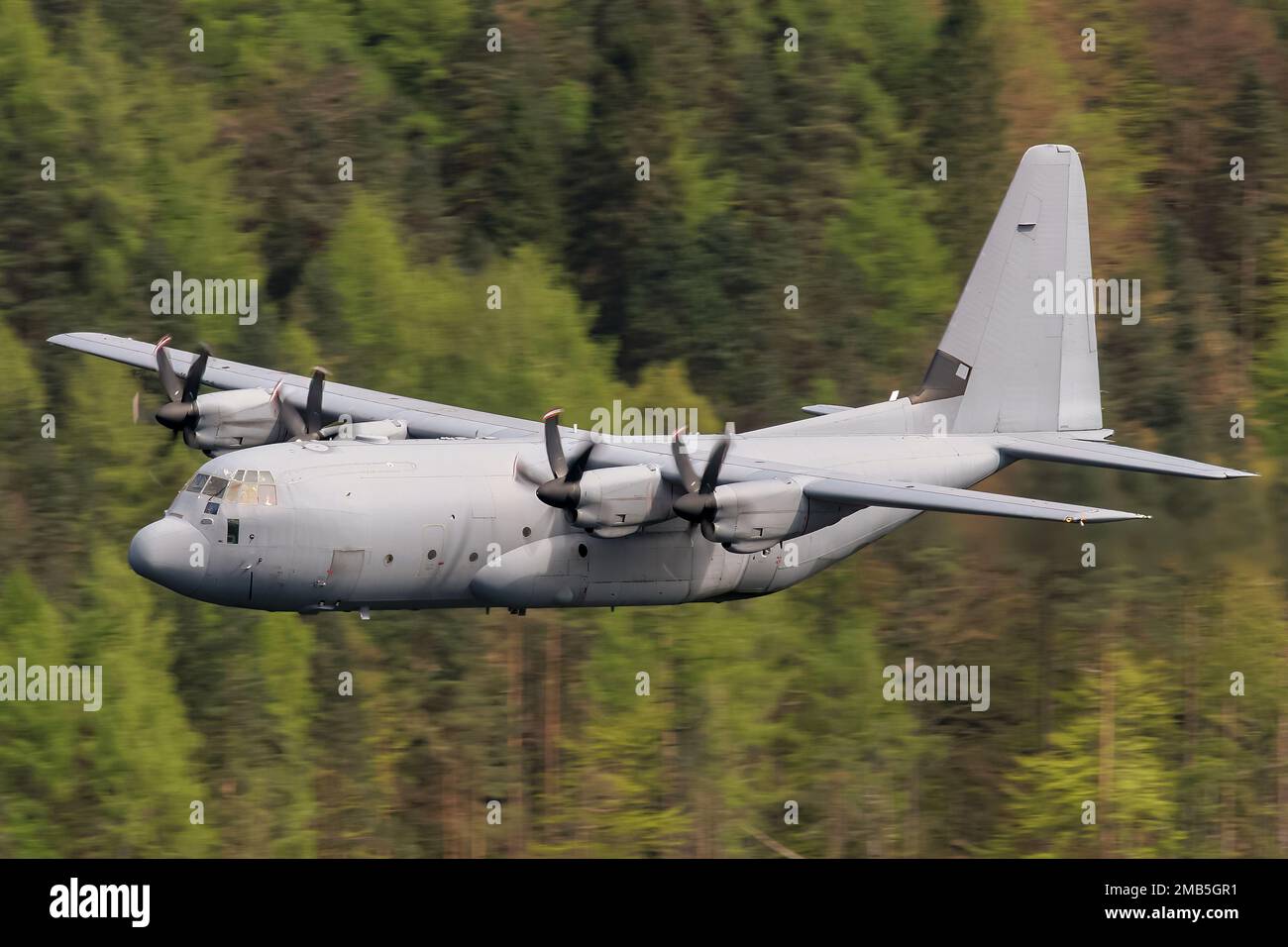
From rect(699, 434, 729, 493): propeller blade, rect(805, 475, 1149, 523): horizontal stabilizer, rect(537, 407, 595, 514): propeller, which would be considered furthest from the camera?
rect(699, 434, 729, 493): propeller blade

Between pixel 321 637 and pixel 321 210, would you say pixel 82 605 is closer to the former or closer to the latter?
pixel 321 637

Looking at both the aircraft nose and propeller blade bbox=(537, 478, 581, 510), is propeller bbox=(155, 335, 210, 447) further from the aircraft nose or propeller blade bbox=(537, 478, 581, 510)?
propeller blade bbox=(537, 478, 581, 510)

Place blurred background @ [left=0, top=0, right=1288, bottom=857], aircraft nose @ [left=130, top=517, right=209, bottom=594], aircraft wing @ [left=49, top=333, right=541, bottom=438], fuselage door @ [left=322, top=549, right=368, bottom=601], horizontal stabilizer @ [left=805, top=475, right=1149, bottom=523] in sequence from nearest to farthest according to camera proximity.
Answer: aircraft nose @ [left=130, top=517, right=209, bottom=594]
horizontal stabilizer @ [left=805, top=475, right=1149, bottom=523]
fuselage door @ [left=322, top=549, right=368, bottom=601]
aircraft wing @ [left=49, top=333, right=541, bottom=438]
blurred background @ [left=0, top=0, right=1288, bottom=857]

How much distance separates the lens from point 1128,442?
248ft

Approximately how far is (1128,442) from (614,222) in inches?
864

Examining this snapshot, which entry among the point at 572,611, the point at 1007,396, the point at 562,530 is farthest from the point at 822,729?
the point at 562,530

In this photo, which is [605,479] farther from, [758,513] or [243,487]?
[243,487]

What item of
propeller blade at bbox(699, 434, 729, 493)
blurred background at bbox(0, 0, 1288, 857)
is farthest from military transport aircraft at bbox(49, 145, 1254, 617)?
blurred background at bbox(0, 0, 1288, 857)

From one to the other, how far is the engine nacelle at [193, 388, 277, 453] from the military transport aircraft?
1.4 inches

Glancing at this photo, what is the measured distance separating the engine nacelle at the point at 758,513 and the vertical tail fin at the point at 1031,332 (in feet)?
22.9

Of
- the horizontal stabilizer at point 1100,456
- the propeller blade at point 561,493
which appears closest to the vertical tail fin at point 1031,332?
the horizontal stabilizer at point 1100,456

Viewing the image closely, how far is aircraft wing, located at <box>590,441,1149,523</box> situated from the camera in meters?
27.9

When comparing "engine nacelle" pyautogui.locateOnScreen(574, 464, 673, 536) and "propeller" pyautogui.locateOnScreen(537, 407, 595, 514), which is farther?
"engine nacelle" pyautogui.locateOnScreen(574, 464, 673, 536)

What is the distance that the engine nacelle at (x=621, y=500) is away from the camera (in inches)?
1127
